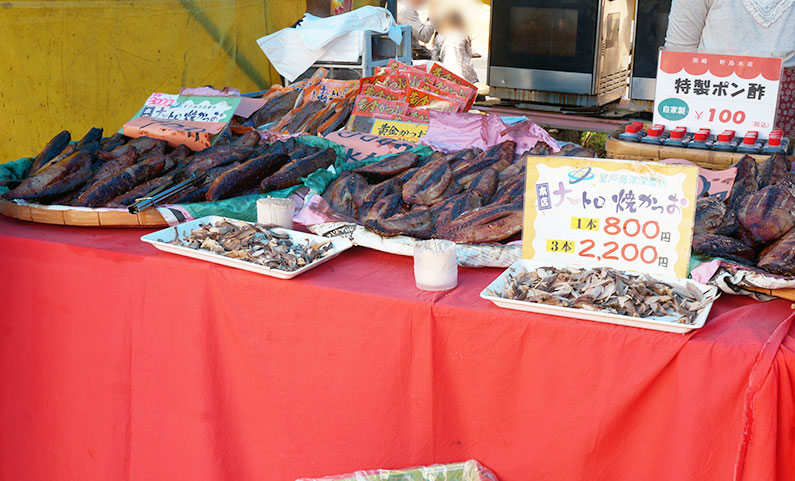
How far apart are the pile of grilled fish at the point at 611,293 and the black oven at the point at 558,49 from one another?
4.66 metres

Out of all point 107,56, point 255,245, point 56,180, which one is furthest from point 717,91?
point 107,56

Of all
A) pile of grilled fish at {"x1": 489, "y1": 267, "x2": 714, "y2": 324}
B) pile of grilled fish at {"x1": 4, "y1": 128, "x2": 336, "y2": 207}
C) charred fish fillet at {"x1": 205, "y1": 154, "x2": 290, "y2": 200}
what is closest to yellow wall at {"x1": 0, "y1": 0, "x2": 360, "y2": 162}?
pile of grilled fish at {"x1": 4, "y1": 128, "x2": 336, "y2": 207}

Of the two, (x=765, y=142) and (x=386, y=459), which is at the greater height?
(x=765, y=142)

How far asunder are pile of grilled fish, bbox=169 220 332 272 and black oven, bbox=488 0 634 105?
4.54 meters

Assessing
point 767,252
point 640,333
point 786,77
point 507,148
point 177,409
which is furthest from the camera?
point 786,77

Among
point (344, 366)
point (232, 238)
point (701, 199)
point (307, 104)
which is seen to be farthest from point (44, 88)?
point (701, 199)

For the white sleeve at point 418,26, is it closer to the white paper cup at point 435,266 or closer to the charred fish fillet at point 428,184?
the charred fish fillet at point 428,184

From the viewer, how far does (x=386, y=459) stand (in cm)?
210

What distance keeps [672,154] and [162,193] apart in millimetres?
2181

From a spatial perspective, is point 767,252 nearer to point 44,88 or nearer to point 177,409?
point 177,409

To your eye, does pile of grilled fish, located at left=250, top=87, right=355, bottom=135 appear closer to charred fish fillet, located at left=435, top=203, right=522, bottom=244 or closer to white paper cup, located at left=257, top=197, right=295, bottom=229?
white paper cup, located at left=257, top=197, right=295, bottom=229

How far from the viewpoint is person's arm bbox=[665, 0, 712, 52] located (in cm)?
434

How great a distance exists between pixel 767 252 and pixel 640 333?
0.55m

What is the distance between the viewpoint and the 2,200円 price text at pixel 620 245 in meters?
1.97
